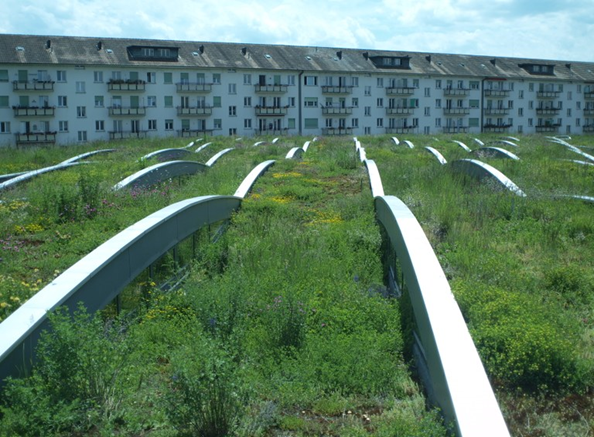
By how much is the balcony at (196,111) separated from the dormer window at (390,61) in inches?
814

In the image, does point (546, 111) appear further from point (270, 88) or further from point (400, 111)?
point (270, 88)

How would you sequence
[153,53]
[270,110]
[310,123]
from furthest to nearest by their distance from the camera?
[310,123]
[270,110]
[153,53]

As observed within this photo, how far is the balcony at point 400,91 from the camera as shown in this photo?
7638cm

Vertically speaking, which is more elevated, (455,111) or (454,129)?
(455,111)

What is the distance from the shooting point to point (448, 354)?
181 inches

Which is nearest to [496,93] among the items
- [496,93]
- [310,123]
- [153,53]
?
[496,93]

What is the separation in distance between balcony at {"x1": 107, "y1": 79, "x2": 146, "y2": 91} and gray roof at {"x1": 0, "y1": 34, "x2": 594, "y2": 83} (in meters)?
1.65

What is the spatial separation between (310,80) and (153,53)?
55.8 feet

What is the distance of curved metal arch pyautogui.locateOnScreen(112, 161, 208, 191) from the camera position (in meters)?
14.9

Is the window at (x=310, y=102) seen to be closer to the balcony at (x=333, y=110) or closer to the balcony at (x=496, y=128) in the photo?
the balcony at (x=333, y=110)

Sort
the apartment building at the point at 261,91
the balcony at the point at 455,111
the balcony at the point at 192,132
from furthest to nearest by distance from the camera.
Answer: the balcony at the point at 455,111 < the balcony at the point at 192,132 < the apartment building at the point at 261,91

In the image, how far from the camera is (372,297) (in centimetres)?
806

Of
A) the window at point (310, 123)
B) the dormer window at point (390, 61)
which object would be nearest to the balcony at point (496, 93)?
the dormer window at point (390, 61)

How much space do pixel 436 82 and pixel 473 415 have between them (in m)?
78.4
